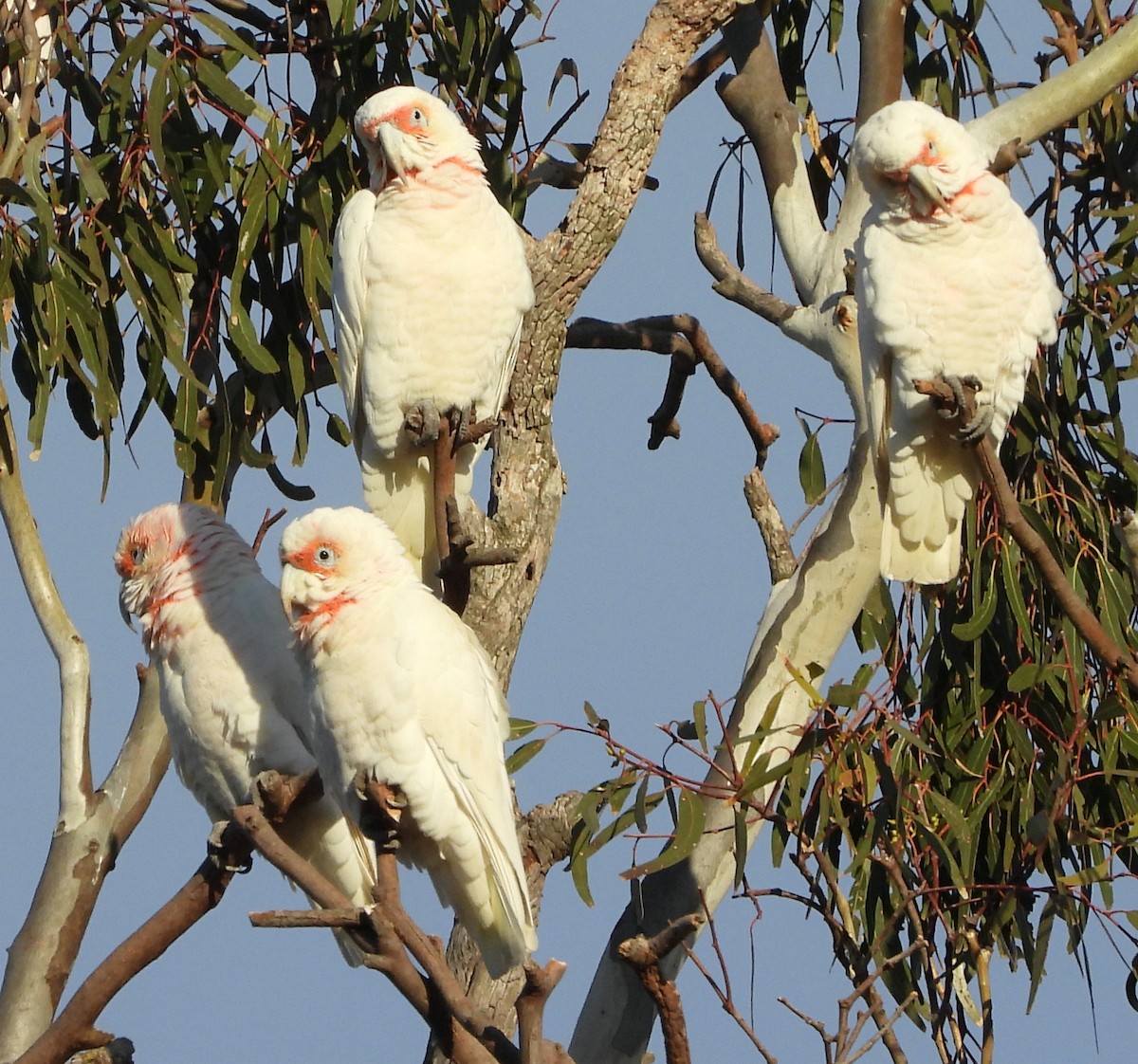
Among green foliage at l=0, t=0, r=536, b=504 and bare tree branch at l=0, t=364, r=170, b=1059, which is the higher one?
green foliage at l=0, t=0, r=536, b=504

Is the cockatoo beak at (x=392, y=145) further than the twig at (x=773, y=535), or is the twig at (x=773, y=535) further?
the twig at (x=773, y=535)

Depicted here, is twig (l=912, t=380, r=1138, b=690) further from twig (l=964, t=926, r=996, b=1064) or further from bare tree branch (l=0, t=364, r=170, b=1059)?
bare tree branch (l=0, t=364, r=170, b=1059)

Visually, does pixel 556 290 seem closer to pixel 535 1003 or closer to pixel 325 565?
pixel 325 565

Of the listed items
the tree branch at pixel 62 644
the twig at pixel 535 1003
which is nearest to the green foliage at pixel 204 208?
the tree branch at pixel 62 644

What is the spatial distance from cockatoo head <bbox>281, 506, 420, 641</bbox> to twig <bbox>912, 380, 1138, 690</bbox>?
3.22 ft

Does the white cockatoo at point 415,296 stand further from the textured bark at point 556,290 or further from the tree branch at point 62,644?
the tree branch at point 62,644

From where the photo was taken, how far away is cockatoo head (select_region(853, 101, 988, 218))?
288cm

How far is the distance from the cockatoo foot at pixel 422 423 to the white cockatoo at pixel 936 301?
30.4 inches

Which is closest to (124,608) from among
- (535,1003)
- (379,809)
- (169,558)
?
(169,558)

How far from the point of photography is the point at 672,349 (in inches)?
164

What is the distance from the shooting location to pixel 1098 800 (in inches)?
140

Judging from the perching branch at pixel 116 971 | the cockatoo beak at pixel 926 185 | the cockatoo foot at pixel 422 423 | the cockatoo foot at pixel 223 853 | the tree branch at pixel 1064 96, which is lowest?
the perching branch at pixel 116 971

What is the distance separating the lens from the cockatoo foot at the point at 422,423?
3.01m

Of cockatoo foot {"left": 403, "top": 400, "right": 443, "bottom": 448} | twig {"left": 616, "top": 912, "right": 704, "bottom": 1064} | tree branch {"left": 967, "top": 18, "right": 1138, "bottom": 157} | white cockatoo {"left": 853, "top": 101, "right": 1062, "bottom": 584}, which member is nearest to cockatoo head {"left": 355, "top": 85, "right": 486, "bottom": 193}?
cockatoo foot {"left": 403, "top": 400, "right": 443, "bottom": 448}
